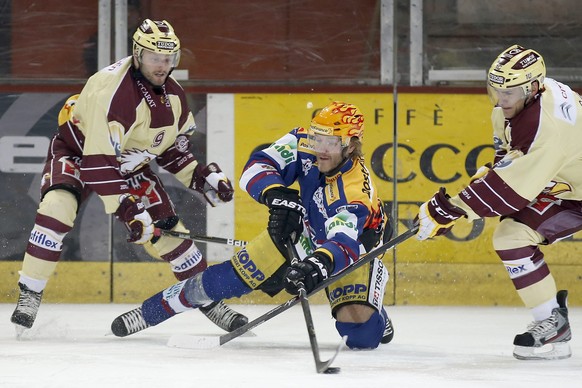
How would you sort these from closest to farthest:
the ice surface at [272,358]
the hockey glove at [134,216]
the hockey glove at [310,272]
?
the ice surface at [272,358] < the hockey glove at [310,272] < the hockey glove at [134,216]

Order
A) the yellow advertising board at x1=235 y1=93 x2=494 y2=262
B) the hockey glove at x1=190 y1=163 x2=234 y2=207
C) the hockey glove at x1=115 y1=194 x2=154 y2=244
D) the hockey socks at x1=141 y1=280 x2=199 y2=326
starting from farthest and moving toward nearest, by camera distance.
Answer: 1. the yellow advertising board at x1=235 y1=93 x2=494 y2=262
2. the hockey glove at x1=190 y1=163 x2=234 y2=207
3. the hockey glove at x1=115 y1=194 x2=154 y2=244
4. the hockey socks at x1=141 y1=280 x2=199 y2=326

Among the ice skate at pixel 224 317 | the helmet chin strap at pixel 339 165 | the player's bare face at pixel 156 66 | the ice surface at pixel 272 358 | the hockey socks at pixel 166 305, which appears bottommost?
the ice surface at pixel 272 358

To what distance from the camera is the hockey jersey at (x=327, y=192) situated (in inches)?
164

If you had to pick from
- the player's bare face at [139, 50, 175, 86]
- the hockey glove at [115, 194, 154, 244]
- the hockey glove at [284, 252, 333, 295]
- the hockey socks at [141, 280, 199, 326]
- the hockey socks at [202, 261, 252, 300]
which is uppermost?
the player's bare face at [139, 50, 175, 86]

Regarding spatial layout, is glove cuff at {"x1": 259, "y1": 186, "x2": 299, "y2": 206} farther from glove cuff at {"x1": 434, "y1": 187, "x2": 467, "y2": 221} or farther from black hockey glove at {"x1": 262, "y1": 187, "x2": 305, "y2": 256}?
glove cuff at {"x1": 434, "y1": 187, "x2": 467, "y2": 221}

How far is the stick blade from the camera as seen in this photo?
170 inches

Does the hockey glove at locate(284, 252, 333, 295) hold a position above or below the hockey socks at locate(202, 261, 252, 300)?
above

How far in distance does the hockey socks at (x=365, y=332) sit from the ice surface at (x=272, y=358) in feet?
0.18

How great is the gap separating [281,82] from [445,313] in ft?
4.79

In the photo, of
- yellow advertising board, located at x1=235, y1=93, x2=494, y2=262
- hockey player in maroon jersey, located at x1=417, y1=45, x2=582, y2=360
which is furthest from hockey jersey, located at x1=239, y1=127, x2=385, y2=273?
yellow advertising board, located at x1=235, y1=93, x2=494, y2=262

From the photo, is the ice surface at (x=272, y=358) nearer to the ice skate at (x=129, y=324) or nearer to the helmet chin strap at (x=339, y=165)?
the ice skate at (x=129, y=324)

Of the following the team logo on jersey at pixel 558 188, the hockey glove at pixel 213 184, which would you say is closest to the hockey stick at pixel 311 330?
the hockey glove at pixel 213 184

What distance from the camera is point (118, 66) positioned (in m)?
4.80

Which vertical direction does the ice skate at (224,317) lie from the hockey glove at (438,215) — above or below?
below
